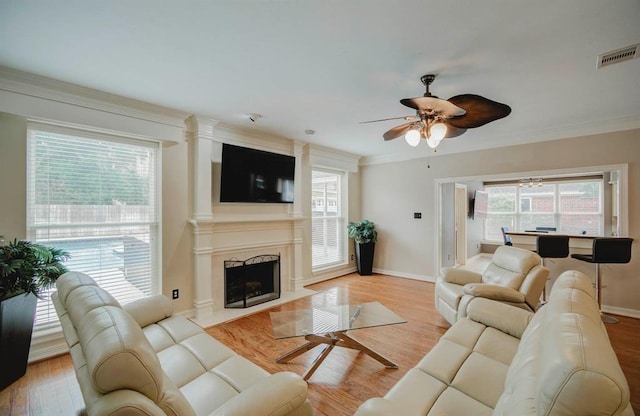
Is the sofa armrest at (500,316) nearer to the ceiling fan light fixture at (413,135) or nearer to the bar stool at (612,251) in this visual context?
the ceiling fan light fixture at (413,135)

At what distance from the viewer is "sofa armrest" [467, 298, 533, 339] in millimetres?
2049

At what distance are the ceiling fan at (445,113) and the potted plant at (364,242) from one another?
3333 mm

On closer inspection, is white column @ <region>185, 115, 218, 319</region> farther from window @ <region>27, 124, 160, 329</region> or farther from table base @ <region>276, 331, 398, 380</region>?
table base @ <region>276, 331, 398, 380</region>

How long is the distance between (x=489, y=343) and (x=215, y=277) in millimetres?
3140

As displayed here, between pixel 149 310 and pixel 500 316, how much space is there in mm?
2714

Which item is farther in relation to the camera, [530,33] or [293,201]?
[293,201]

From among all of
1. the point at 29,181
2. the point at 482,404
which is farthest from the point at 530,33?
the point at 29,181

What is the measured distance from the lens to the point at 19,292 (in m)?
2.25

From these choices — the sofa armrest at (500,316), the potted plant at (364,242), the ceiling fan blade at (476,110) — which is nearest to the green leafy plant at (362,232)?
the potted plant at (364,242)

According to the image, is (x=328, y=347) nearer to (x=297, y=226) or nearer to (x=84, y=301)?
(x=84, y=301)

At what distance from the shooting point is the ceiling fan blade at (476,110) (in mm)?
1999

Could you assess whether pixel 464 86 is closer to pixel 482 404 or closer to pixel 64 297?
pixel 482 404

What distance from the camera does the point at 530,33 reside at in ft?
6.10

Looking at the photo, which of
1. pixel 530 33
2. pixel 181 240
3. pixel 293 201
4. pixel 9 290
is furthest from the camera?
pixel 293 201
